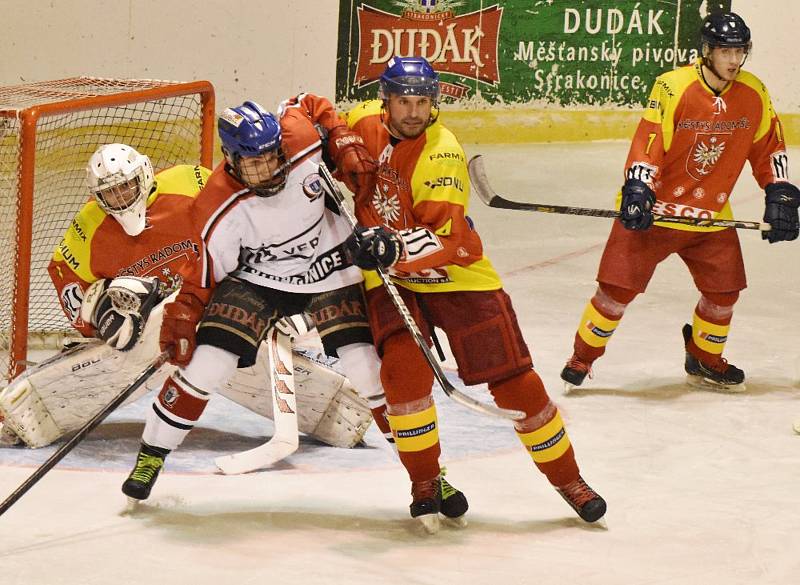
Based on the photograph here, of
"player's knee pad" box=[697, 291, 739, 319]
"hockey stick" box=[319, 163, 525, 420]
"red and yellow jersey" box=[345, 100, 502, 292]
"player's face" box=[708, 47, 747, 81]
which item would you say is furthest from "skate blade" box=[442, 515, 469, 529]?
"player's face" box=[708, 47, 747, 81]

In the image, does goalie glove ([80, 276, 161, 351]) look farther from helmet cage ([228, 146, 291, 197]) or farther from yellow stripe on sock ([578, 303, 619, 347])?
yellow stripe on sock ([578, 303, 619, 347])

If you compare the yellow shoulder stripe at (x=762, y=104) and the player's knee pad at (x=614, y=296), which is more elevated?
the yellow shoulder stripe at (x=762, y=104)

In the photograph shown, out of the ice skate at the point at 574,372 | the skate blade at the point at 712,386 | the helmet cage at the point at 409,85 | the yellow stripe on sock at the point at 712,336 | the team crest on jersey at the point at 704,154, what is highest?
the helmet cage at the point at 409,85

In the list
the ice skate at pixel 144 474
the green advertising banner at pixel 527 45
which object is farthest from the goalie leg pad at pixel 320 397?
the green advertising banner at pixel 527 45

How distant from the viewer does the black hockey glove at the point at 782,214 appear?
4.34m

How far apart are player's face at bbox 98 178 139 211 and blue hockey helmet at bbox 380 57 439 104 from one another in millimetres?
1038

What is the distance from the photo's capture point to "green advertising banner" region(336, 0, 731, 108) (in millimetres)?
8000

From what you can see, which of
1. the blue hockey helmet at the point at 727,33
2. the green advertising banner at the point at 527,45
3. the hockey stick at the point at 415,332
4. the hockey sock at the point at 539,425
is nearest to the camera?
the hockey stick at the point at 415,332

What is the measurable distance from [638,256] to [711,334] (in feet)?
1.30

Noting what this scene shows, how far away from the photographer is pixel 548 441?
10.6ft

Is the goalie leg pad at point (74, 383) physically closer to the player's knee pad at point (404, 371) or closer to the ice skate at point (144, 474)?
the ice skate at point (144, 474)

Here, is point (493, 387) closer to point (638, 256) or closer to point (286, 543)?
point (286, 543)

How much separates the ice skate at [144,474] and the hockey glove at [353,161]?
788mm

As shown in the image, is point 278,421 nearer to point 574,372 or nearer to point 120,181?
point 120,181
